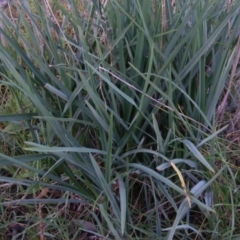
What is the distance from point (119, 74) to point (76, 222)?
1.50 ft

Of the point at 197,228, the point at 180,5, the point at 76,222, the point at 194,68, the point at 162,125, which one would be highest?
the point at 180,5

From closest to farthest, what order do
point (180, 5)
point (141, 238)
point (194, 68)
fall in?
point (141, 238) < point (194, 68) < point (180, 5)

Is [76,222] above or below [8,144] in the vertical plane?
below

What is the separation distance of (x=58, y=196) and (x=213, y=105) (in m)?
0.56

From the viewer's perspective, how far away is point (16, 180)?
1.38m

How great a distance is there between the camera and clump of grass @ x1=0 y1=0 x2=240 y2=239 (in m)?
1.33

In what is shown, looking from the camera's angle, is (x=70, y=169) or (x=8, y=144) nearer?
(x=70, y=169)

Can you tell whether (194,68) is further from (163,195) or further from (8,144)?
(8,144)

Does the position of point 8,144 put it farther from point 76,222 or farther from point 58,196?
point 76,222

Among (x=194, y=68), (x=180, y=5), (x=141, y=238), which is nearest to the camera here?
(x=141, y=238)

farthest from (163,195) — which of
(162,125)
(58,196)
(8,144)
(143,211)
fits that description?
(8,144)

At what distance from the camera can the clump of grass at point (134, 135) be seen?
4.36ft

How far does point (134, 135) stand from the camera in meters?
1.43

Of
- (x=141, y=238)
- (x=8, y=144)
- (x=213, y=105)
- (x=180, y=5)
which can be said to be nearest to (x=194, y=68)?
(x=213, y=105)
